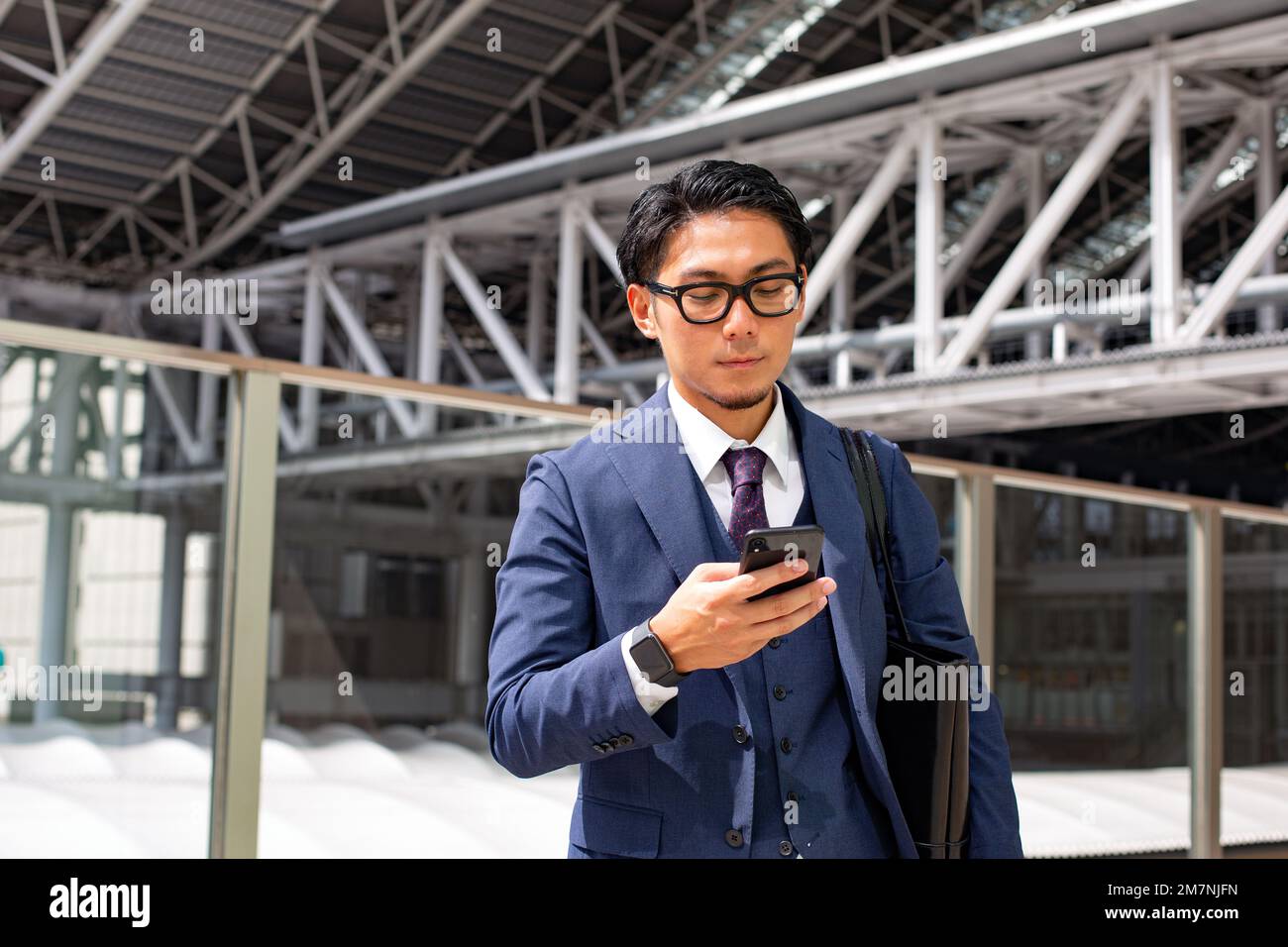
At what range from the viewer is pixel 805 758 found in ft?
7.95

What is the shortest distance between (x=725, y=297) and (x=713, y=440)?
27 centimetres

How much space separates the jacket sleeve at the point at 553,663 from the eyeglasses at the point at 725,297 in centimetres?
37

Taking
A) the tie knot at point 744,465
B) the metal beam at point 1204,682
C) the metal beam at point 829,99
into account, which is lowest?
the metal beam at point 1204,682

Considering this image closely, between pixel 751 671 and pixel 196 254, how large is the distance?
112 feet

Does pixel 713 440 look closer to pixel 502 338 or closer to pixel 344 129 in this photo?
pixel 502 338

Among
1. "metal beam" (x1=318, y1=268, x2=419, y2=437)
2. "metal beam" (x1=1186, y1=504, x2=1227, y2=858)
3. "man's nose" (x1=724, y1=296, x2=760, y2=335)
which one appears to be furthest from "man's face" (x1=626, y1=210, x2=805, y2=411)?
"metal beam" (x1=318, y1=268, x2=419, y2=437)

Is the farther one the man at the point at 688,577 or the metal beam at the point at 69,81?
the metal beam at the point at 69,81

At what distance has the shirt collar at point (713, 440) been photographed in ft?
8.36

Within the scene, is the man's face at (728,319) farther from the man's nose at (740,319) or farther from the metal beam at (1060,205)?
the metal beam at (1060,205)

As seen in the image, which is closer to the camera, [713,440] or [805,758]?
[805,758]

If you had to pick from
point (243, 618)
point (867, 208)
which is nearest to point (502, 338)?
point (867, 208)

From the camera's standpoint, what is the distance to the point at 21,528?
Result: 4.69 metres

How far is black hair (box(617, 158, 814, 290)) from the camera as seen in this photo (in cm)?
248

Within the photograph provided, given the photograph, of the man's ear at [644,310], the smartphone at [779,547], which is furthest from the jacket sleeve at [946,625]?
the smartphone at [779,547]
